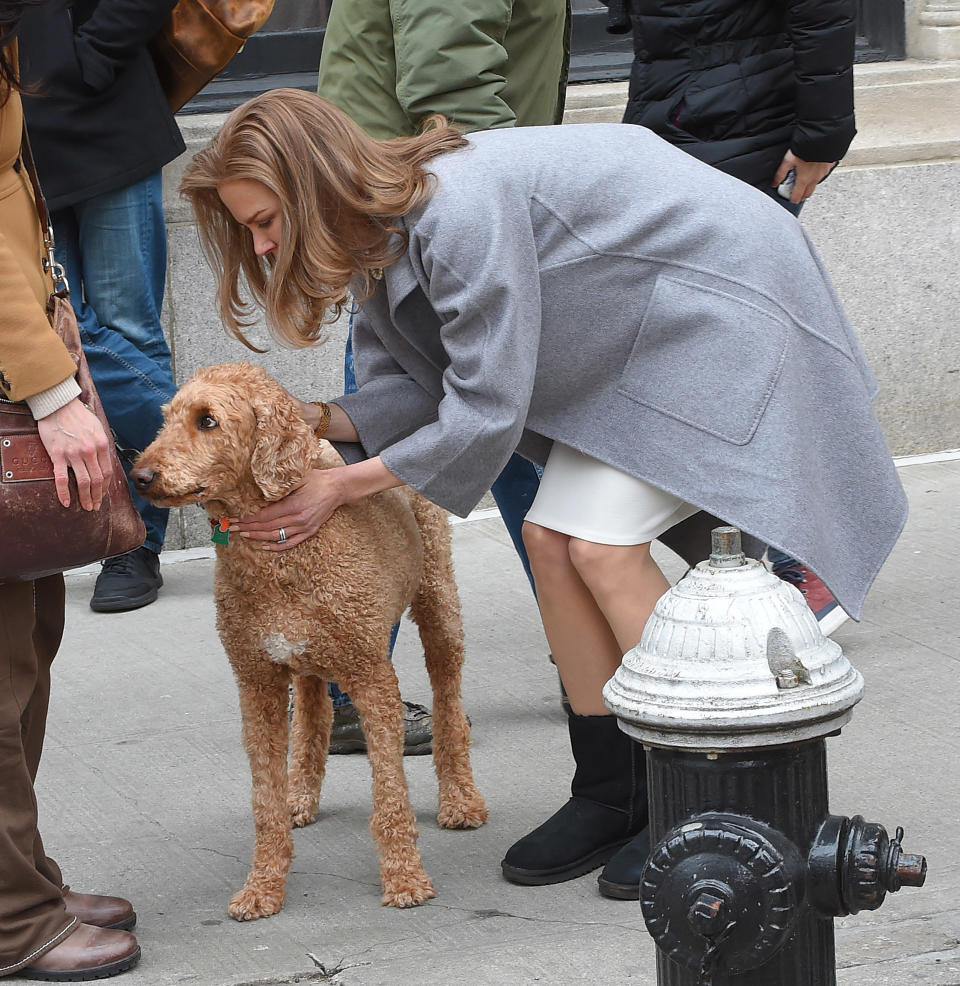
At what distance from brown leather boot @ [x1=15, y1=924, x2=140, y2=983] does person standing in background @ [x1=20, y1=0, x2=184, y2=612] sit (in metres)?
2.19

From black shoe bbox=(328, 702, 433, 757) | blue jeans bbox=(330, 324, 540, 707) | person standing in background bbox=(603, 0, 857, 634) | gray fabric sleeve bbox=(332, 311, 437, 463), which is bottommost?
black shoe bbox=(328, 702, 433, 757)

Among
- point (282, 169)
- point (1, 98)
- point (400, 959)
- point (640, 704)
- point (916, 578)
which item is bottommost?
point (916, 578)

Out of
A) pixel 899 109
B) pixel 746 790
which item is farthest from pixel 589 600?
pixel 899 109

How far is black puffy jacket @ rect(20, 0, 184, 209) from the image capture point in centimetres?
462

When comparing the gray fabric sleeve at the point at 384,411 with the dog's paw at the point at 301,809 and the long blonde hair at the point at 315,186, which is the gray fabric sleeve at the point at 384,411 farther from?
the dog's paw at the point at 301,809

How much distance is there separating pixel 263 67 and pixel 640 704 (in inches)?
179

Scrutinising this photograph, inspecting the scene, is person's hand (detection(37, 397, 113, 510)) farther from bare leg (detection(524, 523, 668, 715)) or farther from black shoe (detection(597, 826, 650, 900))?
black shoe (detection(597, 826, 650, 900))

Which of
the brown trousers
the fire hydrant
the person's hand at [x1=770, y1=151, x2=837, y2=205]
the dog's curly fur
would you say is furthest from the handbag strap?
the person's hand at [x1=770, y1=151, x2=837, y2=205]

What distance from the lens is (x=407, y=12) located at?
391 cm

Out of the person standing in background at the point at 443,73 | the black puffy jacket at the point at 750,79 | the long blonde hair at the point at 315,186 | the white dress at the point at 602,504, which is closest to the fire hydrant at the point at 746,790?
the white dress at the point at 602,504

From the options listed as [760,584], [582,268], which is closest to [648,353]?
[582,268]

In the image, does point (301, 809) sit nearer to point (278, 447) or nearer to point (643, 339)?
point (278, 447)

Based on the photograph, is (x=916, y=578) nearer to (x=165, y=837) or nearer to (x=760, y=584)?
(x=165, y=837)

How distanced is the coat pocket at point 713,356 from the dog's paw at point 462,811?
1.10 meters
